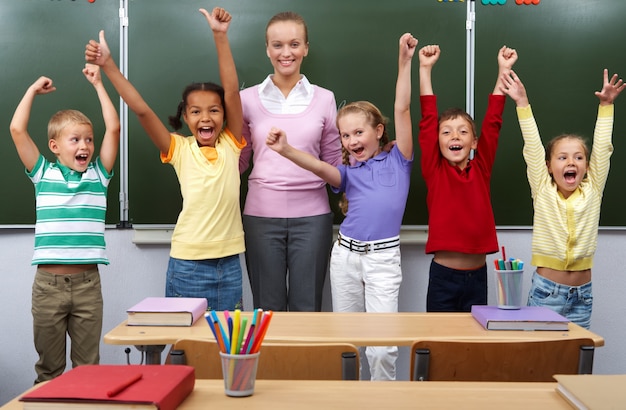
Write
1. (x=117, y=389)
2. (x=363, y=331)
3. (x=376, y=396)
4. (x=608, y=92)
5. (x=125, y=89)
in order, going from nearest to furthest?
(x=117, y=389) < (x=376, y=396) < (x=363, y=331) < (x=125, y=89) < (x=608, y=92)

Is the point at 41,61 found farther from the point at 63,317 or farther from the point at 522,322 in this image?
the point at 522,322

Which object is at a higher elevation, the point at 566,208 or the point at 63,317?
the point at 566,208

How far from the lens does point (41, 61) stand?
342 cm

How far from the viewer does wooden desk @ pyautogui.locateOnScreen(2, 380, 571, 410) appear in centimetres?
129

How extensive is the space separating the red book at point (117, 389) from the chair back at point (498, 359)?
2.15ft

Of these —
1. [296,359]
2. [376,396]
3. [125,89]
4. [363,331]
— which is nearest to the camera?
[376,396]

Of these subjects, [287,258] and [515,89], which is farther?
[287,258]

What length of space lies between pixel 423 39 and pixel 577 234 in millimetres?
1270

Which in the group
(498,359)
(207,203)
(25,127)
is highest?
(25,127)

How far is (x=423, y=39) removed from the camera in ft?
11.2

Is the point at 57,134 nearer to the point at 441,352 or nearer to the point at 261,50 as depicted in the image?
the point at 261,50

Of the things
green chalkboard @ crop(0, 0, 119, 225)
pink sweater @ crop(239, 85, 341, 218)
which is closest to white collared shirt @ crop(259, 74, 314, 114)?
pink sweater @ crop(239, 85, 341, 218)

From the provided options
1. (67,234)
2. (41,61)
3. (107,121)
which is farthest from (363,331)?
(41,61)

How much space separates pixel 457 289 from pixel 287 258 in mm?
825
